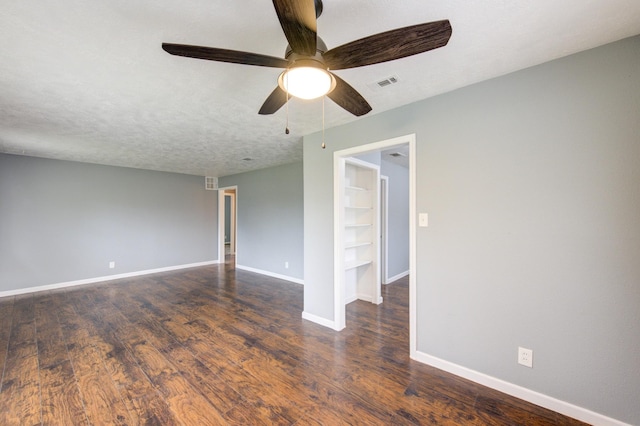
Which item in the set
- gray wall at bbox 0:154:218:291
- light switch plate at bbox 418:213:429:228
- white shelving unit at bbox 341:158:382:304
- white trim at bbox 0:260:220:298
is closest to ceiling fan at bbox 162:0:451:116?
light switch plate at bbox 418:213:429:228

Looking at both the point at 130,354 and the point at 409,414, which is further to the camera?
the point at 130,354

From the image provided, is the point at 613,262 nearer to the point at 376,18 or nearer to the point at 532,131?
the point at 532,131

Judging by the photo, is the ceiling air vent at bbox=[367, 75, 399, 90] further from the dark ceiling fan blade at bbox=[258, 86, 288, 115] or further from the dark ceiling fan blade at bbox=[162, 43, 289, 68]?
the dark ceiling fan blade at bbox=[162, 43, 289, 68]

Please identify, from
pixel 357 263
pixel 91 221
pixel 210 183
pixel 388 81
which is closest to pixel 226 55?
pixel 388 81

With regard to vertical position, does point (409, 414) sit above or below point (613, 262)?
below

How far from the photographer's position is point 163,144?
388 centimetres

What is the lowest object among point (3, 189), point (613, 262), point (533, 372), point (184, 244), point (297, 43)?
point (533, 372)

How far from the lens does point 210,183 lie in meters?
7.06

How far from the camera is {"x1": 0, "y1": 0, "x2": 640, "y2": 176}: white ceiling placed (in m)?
1.36

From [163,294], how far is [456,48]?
16.8 feet

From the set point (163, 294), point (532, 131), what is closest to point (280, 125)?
point (532, 131)

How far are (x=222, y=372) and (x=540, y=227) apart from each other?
278 centimetres

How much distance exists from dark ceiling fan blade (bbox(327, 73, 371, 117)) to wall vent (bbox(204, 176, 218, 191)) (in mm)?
6149

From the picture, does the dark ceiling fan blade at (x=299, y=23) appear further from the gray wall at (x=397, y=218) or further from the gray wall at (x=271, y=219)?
the gray wall at (x=271, y=219)
